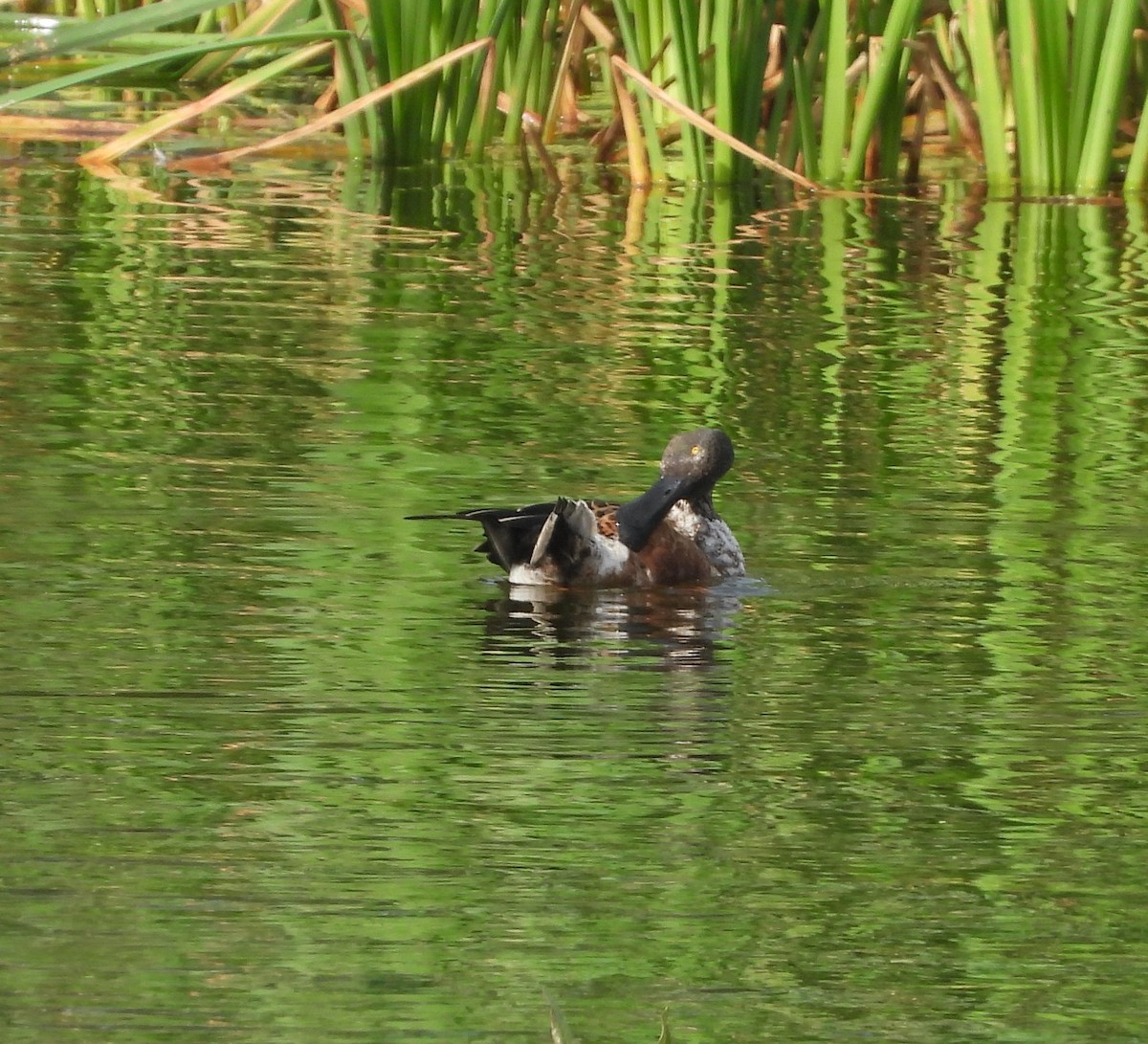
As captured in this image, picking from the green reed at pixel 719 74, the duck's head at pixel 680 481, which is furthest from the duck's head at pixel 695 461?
the green reed at pixel 719 74

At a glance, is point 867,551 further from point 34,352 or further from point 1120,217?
point 1120,217

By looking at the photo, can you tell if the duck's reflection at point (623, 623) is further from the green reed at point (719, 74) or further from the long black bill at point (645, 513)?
the green reed at point (719, 74)

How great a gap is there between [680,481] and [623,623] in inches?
19.1

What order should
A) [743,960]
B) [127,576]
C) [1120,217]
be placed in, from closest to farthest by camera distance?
[743,960] → [127,576] → [1120,217]

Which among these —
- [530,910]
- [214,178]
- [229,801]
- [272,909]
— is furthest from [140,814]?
[214,178]

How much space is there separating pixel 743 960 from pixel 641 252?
5.87 m

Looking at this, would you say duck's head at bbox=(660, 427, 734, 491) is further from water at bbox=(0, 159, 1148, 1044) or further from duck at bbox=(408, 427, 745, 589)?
water at bbox=(0, 159, 1148, 1044)

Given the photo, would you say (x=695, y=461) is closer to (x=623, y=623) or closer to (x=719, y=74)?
(x=623, y=623)

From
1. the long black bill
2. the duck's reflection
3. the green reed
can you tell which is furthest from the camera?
the green reed

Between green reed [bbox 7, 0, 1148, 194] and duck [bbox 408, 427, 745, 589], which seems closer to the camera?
duck [bbox 408, 427, 745, 589]

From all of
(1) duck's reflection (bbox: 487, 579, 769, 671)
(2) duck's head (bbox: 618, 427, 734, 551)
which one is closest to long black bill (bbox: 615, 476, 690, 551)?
(2) duck's head (bbox: 618, 427, 734, 551)

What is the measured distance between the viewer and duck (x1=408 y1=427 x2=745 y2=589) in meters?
4.66

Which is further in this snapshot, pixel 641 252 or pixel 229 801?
pixel 641 252

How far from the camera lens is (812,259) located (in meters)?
8.63
